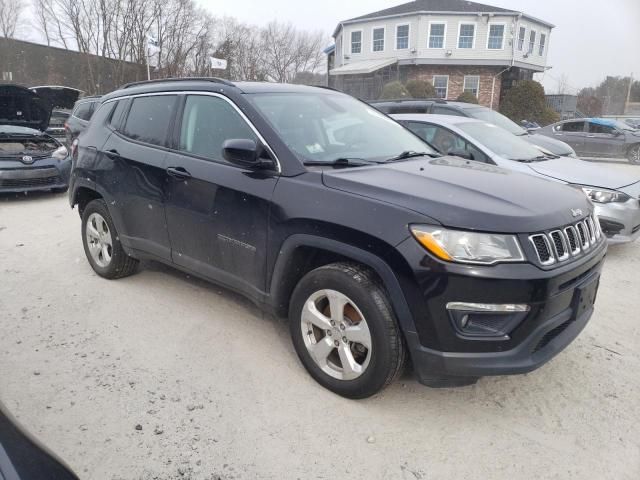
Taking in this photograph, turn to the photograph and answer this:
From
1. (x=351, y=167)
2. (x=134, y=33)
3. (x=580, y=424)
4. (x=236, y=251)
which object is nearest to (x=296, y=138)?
(x=351, y=167)

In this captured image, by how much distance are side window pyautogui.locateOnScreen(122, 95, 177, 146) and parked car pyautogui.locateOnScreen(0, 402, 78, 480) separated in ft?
8.91

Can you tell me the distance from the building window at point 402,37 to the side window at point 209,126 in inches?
1236

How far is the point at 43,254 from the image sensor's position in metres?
5.49

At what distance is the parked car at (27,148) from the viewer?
8125 millimetres

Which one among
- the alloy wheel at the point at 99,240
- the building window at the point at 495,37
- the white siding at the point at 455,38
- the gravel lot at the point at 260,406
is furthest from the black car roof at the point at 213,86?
the building window at the point at 495,37

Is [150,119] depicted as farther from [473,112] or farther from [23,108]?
[23,108]

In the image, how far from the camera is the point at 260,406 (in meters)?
2.79

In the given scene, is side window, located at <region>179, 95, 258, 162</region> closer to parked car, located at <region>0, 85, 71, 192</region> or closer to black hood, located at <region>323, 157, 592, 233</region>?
black hood, located at <region>323, 157, 592, 233</region>

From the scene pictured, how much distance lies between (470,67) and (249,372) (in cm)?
3294

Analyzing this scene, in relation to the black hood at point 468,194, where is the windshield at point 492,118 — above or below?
above

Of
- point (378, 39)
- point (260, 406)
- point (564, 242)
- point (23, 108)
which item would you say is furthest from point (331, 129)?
point (378, 39)

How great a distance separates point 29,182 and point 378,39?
29166mm

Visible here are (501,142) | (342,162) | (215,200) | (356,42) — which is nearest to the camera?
(342,162)

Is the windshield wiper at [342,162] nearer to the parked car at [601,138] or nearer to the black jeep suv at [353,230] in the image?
the black jeep suv at [353,230]
